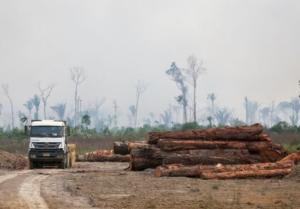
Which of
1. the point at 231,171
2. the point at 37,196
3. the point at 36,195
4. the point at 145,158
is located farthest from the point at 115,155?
the point at 37,196

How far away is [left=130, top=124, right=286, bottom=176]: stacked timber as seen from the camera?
30609 millimetres

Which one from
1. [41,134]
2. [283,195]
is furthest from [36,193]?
[41,134]

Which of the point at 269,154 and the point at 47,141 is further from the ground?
the point at 47,141

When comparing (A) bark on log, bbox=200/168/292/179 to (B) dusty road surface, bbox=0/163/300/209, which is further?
(A) bark on log, bbox=200/168/292/179

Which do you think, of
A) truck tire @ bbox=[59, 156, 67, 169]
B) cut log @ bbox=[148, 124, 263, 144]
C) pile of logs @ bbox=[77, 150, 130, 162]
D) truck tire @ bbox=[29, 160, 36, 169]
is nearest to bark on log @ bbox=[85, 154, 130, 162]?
pile of logs @ bbox=[77, 150, 130, 162]

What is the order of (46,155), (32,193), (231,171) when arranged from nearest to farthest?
(32,193)
(231,171)
(46,155)

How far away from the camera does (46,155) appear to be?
38.6 meters

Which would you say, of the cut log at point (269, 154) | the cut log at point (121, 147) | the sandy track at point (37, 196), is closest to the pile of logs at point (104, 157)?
the cut log at point (121, 147)

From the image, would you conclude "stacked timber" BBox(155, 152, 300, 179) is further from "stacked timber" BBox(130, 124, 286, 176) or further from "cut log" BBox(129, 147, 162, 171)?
"cut log" BBox(129, 147, 162, 171)

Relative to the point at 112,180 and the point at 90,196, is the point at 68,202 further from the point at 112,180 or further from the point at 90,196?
the point at 112,180

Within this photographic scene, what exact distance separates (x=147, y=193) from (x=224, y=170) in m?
7.49

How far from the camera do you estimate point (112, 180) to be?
2722 centimetres

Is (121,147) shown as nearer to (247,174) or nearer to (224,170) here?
(224,170)

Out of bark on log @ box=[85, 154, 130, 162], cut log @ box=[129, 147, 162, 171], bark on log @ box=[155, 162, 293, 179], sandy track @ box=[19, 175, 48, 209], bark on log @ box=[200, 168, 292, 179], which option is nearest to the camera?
sandy track @ box=[19, 175, 48, 209]
